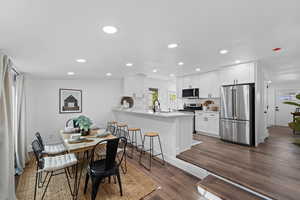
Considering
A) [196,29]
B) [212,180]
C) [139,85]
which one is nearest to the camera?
[196,29]

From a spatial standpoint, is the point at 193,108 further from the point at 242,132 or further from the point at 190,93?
the point at 242,132

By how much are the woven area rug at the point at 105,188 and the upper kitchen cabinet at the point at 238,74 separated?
3.55 metres

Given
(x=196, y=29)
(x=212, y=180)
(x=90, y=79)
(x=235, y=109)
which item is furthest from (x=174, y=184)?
(x=90, y=79)

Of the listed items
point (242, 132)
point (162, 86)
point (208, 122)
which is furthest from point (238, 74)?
point (162, 86)

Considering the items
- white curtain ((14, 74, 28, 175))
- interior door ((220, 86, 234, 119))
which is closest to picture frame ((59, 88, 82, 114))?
white curtain ((14, 74, 28, 175))

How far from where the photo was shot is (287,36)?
79.7 inches

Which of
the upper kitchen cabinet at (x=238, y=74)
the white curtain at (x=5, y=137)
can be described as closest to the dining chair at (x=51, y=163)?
the white curtain at (x=5, y=137)

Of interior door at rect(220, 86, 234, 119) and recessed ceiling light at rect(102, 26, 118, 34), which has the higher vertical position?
recessed ceiling light at rect(102, 26, 118, 34)

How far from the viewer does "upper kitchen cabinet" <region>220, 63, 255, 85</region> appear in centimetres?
363

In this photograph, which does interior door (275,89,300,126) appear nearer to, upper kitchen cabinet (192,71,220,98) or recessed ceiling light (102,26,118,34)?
upper kitchen cabinet (192,71,220,98)

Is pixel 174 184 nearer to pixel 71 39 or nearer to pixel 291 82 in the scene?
pixel 71 39

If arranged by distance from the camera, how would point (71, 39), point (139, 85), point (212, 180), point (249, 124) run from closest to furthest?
point (71, 39)
point (212, 180)
point (249, 124)
point (139, 85)

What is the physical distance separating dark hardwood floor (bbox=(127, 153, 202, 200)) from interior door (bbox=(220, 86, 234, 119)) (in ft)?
7.65

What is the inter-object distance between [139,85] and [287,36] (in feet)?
13.2
